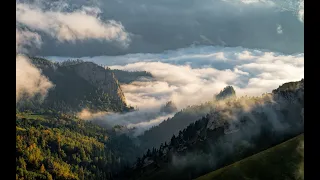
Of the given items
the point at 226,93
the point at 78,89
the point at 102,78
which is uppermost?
the point at 102,78

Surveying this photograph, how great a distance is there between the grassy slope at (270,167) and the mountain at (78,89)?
208 feet

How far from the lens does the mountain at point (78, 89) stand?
154 meters

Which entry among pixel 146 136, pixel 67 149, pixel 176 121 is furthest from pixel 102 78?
pixel 176 121

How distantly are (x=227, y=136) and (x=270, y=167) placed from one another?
41.1 m

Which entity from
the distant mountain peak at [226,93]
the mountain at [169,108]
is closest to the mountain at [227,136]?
the distant mountain peak at [226,93]

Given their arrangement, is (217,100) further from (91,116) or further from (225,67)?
(91,116)

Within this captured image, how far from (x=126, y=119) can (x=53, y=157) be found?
30.2 meters

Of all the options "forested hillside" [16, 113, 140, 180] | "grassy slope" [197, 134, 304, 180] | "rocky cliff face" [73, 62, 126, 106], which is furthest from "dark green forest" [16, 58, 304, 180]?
"grassy slope" [197, 134, 304, 180]

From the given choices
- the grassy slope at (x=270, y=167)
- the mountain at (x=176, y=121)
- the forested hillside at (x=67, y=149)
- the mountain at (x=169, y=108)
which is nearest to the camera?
the grassy slope at (x=270, y=167)

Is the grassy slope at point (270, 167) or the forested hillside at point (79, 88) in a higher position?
the forested hillside at point (79, 88)

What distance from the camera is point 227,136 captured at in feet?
416

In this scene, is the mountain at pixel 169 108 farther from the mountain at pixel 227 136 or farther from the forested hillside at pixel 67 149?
the forested hillside at pixel 67 149

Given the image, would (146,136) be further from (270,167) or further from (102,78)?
(270,167)
